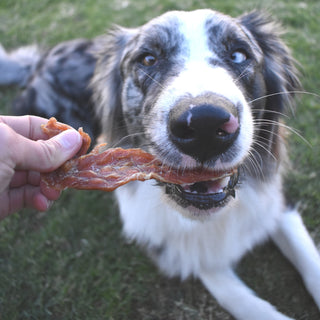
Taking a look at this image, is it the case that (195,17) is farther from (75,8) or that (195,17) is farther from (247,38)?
(75,8)

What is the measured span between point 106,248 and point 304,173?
238cm

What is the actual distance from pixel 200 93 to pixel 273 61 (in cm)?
147

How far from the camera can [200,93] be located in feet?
6.12

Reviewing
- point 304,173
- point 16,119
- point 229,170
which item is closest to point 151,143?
point 229,170

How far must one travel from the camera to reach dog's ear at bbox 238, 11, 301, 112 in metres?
2.94

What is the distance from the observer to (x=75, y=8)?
6320 mm

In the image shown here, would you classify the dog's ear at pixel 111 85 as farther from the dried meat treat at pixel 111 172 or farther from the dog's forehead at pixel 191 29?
the dried meat treat at pixel 111 172

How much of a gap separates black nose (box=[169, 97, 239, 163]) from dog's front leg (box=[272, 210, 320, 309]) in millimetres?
1472

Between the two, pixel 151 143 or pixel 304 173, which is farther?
pixel 304 173

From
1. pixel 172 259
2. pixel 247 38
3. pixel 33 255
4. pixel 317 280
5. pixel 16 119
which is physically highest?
pixel 247 38

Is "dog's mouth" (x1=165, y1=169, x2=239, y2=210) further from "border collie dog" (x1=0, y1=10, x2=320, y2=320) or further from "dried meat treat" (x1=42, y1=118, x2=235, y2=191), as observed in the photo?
"dried meat treat" (x1=42, y1=118, x2=235, y2=191)

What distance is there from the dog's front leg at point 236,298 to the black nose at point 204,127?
1.33 metres

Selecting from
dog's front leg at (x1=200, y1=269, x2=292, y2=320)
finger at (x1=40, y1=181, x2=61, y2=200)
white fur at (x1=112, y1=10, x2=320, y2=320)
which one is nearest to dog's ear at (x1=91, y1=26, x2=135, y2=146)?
white fur at (x1=112, y1=10, x2=320, y2=320)

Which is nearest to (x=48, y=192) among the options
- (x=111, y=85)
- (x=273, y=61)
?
(x=111, y=85)
